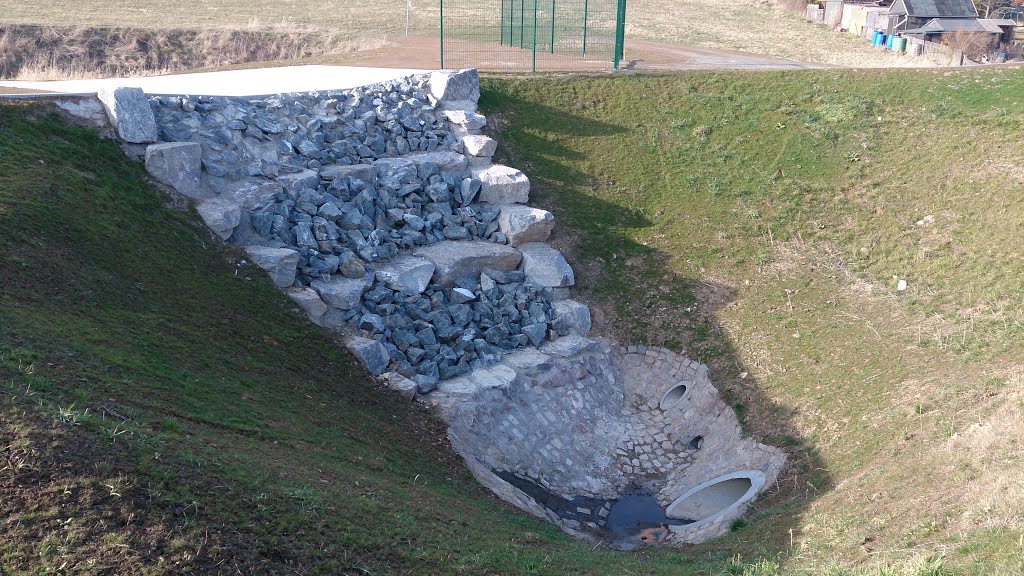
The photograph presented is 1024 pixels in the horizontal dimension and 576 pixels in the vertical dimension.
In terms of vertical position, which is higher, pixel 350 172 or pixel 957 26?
pixel 957 26

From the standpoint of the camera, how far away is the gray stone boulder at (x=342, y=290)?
14867 millimetres

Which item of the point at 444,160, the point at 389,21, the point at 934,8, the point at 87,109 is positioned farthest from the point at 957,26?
the point at 87,109

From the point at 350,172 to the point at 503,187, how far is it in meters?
3.83

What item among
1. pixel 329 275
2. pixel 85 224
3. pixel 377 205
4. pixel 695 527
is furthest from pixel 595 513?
pixel 85 224

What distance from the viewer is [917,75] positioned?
23516mm

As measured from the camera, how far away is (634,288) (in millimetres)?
17953

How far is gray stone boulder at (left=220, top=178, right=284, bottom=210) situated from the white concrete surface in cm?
336

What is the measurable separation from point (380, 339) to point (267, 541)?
25.1 feet

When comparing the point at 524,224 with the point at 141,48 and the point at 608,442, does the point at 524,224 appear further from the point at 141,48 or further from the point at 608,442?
the point at 141,48

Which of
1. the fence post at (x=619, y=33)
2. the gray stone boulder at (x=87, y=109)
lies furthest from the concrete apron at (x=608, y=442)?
the fence post at (x=619, y=33)

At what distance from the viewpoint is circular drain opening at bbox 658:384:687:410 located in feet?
53.0

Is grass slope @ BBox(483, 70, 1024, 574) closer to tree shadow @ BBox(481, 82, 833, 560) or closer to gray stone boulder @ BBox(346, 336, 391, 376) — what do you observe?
tree shadow @ BBox(481, 82, 833, 560)

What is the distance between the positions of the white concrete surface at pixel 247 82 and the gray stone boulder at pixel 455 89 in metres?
0.99

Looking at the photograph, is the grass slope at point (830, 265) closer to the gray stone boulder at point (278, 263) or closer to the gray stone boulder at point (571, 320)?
the gray stone boulder at point (571, 320)
